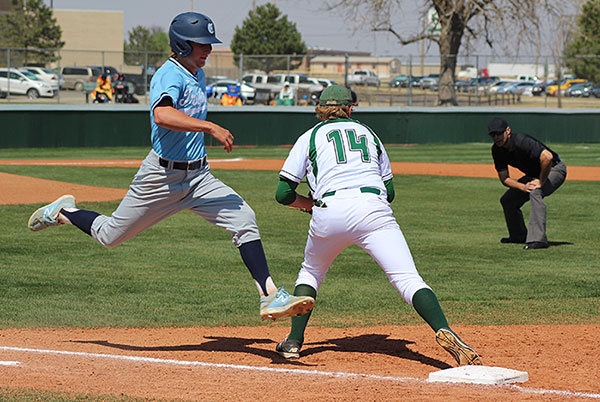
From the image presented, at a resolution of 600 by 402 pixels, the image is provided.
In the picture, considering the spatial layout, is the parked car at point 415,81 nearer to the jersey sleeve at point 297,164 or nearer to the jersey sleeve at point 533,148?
the jersey sleeve at point 533,148

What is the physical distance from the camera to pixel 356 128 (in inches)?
212

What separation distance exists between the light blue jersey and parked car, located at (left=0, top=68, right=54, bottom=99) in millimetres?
21258

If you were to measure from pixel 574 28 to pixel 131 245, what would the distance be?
107ft

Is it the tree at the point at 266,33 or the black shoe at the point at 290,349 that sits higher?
the tree at the point at 266,33

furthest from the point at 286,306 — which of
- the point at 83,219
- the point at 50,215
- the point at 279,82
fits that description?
the point at 279,82

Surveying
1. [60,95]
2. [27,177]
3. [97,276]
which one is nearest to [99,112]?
[60,95]

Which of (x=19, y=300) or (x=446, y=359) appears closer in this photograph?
(x=446, y=359)

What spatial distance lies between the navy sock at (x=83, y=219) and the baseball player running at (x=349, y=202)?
1.51 meters

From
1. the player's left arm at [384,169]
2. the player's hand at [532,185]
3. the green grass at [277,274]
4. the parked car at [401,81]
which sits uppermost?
the parked car at [401,81]

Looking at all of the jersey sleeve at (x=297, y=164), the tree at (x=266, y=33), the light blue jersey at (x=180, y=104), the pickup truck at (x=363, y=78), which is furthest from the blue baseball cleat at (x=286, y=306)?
the tree at (x=266, y=33)

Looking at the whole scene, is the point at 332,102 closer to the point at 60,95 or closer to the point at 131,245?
the point at 131,245

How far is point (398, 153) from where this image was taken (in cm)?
2731

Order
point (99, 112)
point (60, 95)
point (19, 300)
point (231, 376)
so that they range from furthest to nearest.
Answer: point (60, 95), point (99, 112), point (19, 300), point (231, 376)

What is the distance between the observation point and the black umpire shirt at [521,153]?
10.4m
